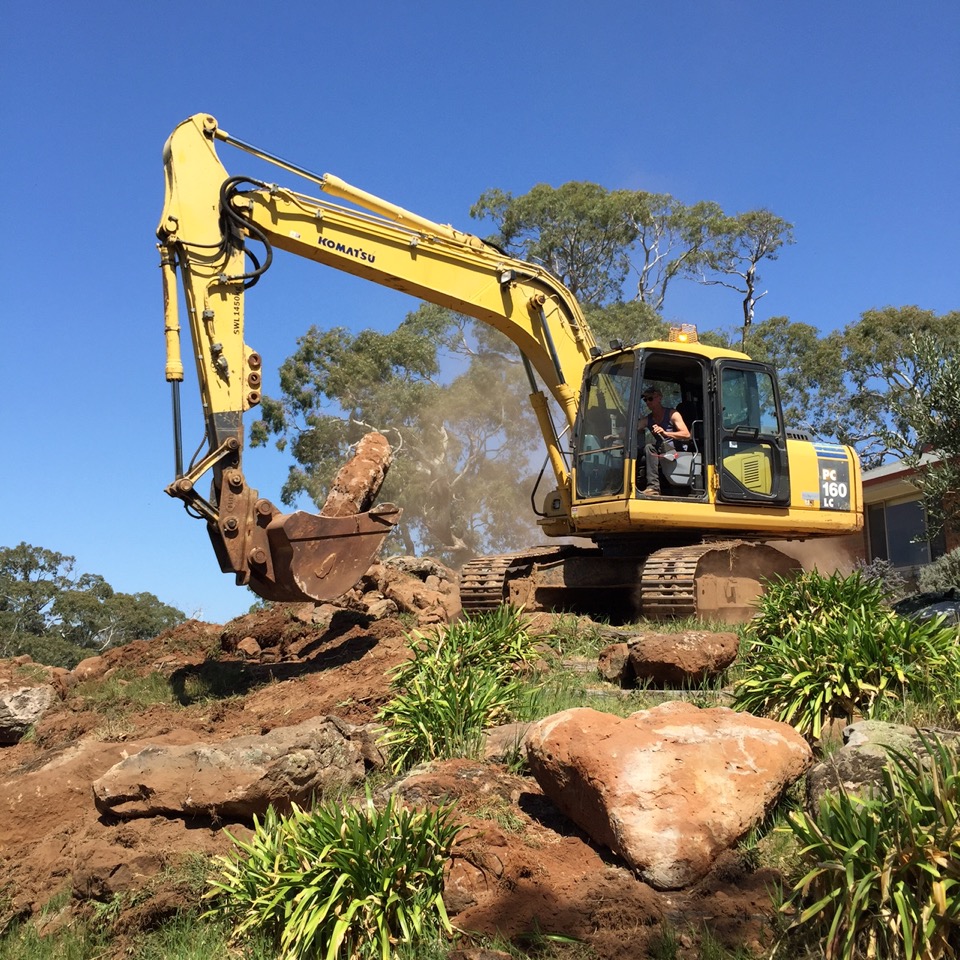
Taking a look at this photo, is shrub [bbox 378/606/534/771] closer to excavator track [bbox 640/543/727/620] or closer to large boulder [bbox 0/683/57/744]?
excavator track [bbox 640/543/727/620]

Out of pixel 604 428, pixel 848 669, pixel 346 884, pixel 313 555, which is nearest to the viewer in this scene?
pixel 346 884

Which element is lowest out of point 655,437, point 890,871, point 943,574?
point 890,871

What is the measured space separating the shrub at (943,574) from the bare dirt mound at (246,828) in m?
11.6

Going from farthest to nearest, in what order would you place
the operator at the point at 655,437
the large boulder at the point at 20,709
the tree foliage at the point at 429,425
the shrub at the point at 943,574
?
1. the tree foliage at the point at 429,425
2. the shrub at the point at 943,574
3. the operator at the point at 655,437
4. the large boulder at the point at 20,709

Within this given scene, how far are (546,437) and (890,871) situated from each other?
934 centimetres

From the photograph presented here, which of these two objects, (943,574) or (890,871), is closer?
(890,871)

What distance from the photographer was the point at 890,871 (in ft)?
13.1

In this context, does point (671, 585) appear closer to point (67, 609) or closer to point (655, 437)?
point (655, 437)

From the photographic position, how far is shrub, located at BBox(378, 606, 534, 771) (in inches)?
273

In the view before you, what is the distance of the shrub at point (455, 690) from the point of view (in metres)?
6.92

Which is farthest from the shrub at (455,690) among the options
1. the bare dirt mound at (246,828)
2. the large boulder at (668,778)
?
the large boulder at (668,778)

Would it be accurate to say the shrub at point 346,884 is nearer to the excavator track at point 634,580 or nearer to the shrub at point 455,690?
the shrub at point 455,690

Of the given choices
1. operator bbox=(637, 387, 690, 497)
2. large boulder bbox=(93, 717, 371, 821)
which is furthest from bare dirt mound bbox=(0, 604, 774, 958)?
operator bbox=(637, 387, 690, 497)

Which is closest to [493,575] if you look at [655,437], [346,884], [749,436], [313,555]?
[655,437]
